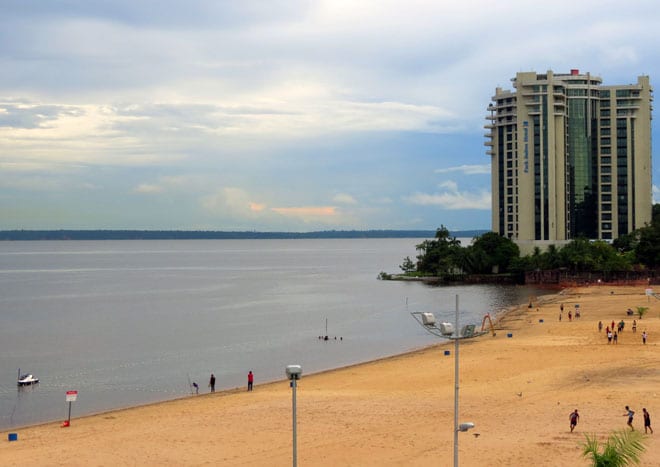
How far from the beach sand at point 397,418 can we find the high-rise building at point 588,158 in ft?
385

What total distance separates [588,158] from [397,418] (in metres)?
151

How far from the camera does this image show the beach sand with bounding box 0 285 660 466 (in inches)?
1273

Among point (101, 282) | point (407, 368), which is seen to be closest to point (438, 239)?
point (101, 282)

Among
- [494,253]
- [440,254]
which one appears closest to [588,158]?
[494,253]

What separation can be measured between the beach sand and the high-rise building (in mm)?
117374

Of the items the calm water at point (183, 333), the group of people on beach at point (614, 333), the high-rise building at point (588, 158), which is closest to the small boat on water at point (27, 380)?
the calm water at point (183, 333)

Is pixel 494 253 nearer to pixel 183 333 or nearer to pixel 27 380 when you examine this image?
pixel 183 333

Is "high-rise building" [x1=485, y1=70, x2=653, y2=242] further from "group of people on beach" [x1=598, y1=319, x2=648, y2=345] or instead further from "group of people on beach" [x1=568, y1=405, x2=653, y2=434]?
"group of people on beach" [x1=568, y1=405, x2=653, y2=434]

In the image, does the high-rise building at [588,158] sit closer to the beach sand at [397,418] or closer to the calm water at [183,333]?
the calm water at [183,333]

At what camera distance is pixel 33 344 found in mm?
81375

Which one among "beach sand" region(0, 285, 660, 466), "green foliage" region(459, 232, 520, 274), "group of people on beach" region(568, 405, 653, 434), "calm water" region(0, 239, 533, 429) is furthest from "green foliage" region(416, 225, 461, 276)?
"group of people on beach" region(568, 405, 653, 434)

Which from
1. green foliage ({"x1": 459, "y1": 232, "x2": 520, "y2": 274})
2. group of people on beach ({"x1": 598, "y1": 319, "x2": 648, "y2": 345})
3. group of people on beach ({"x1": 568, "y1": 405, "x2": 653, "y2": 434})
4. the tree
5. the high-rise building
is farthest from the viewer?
the high-rise building

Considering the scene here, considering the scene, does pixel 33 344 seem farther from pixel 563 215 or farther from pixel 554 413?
pixel 563 215

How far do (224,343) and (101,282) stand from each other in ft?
376
